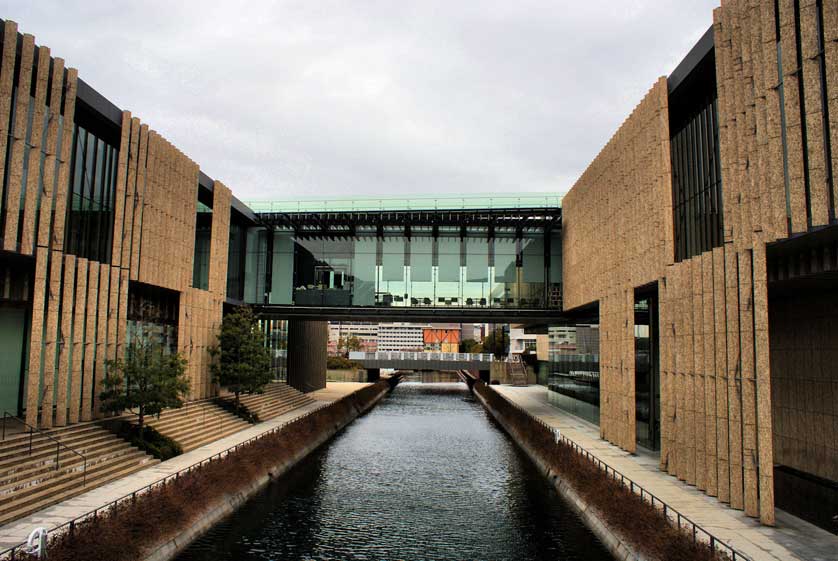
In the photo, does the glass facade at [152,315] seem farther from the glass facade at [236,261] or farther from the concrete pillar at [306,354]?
the concrete pillar at [306,354]

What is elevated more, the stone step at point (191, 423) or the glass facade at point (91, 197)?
the glass facade at point (91, 197)

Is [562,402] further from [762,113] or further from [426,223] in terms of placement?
[762,113]

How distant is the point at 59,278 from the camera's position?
2472cm

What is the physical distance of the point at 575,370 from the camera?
46281 mm

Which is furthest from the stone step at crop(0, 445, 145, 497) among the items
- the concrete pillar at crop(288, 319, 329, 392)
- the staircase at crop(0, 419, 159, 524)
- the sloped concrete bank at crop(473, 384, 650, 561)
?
the concrete pillar at crop(288, 319, 329, 392)

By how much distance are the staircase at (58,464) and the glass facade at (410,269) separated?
24.5 metres

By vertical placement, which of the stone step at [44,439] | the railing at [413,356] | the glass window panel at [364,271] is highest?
Result: the glass window panel at [364,271]

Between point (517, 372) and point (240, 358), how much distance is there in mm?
53424

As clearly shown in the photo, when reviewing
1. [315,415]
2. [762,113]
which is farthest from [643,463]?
[315,415]

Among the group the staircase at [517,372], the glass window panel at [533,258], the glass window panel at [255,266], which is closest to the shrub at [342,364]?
the staircase at [517,372]

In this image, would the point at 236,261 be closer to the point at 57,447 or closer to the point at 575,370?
the point at 575,370

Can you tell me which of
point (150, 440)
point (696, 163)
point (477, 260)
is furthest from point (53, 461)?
point (477, 260)

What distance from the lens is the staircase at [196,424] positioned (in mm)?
30219

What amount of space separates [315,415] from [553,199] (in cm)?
2381
